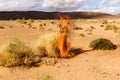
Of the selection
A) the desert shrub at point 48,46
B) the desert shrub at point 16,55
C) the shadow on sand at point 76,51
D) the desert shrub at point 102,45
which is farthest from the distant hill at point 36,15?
the desert shrub at point 16,55

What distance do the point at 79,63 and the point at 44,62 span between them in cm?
188

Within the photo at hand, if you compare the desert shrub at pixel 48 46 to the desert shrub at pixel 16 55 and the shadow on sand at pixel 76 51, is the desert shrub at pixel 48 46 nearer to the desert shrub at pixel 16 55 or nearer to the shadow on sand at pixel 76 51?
the shadow on sand at pixel 76 51

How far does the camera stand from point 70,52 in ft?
72.4

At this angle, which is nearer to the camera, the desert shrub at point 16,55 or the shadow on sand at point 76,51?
the desert shrub at point 16,55

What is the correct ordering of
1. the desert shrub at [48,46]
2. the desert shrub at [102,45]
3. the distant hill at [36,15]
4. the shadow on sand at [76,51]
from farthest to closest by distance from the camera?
the distant hill at [36,15] → the desert shrub at [102,45] → the shadow on sand at [76,51] → the desert shrub at [48,46]

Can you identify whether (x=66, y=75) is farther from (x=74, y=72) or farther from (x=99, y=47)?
(x=99, y=47)

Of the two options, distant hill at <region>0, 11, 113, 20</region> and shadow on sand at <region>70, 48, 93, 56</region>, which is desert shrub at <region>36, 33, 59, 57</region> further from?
distant hill at <region>0, 11, 113, 20</region>

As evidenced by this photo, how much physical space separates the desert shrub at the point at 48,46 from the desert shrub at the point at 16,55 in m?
1.93

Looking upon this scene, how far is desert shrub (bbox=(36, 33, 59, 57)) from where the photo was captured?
838 inches

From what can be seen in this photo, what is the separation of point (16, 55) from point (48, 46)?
3.47 metres

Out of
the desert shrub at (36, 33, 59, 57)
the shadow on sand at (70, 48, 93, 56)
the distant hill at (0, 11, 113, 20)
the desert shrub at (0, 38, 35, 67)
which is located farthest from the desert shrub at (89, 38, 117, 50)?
the distant hill at (0, 11, 113, 20)

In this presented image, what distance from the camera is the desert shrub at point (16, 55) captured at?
1820cm

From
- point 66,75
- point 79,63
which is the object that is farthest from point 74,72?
point 79,63

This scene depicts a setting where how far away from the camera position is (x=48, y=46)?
2164 cm
